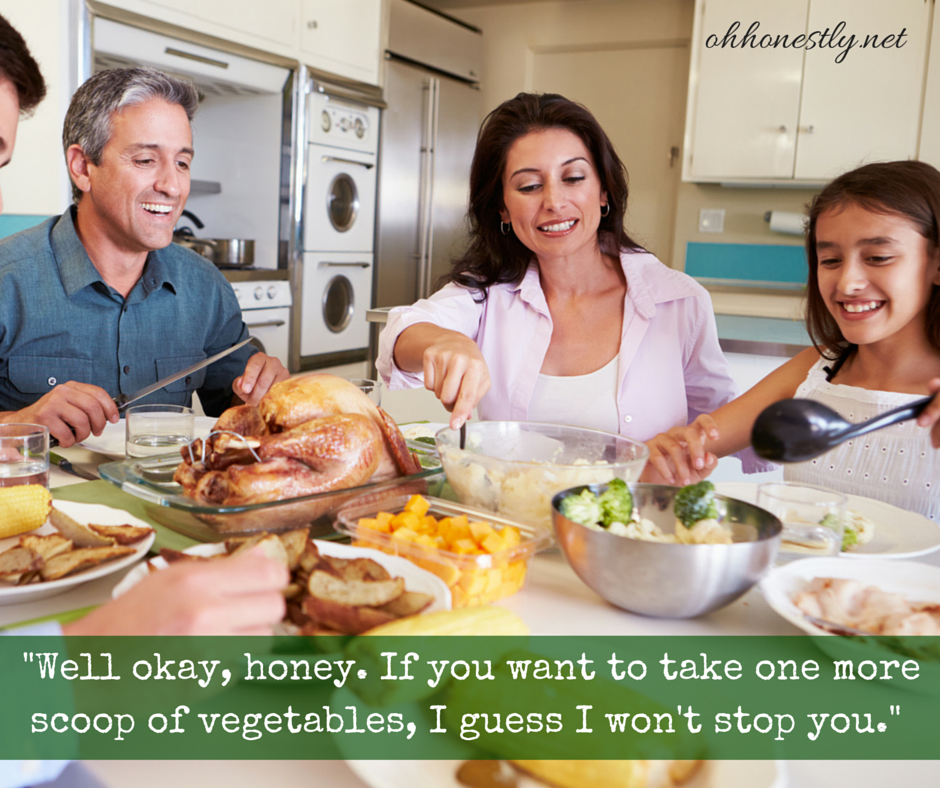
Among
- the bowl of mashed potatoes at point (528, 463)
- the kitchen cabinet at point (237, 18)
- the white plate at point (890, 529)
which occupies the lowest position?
the white plate at point (890, 529)

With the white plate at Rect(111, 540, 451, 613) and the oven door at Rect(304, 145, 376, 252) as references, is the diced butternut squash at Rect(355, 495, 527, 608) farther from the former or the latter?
the oven door at Rect(304, 145, 376, 252)

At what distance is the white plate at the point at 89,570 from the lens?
0.74 m

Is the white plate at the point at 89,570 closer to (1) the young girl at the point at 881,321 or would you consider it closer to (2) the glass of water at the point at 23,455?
(2) the glass of water at the point at 23,455

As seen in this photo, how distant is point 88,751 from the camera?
0.57 metres

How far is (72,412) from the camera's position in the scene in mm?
1253

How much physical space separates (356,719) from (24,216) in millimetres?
2743

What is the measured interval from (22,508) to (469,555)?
1.64 feet

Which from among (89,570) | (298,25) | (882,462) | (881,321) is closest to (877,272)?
(881,321)

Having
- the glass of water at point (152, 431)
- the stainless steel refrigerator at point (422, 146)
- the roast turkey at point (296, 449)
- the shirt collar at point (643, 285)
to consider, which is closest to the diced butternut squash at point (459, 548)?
the roast turkey at point (296, 449)

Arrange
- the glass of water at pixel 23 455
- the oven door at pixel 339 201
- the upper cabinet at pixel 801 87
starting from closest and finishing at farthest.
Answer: the glass of water at pixel 23 455 → the oven door at pixel 339 201 → the upper cabinet at pixel 801 87

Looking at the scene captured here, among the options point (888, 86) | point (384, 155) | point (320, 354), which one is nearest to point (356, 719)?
point (320, 354)

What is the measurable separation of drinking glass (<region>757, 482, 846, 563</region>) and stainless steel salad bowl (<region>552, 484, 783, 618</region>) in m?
0.15

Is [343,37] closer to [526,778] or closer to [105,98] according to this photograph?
[105,98]

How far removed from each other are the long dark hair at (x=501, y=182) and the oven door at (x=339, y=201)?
2115 millimetres
